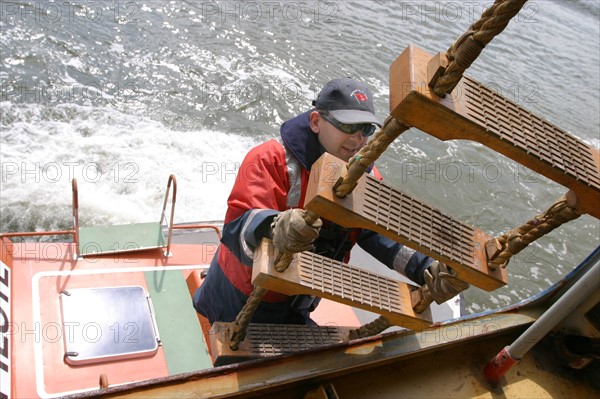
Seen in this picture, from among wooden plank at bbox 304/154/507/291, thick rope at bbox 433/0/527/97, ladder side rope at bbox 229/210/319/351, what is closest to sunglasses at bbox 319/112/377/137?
wooden plank at bbox 304/154/507/291

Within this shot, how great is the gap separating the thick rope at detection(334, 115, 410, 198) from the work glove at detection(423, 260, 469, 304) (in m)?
0.57

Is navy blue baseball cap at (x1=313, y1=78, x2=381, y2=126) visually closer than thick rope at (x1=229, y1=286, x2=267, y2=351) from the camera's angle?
No

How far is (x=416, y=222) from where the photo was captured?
5.32 feet

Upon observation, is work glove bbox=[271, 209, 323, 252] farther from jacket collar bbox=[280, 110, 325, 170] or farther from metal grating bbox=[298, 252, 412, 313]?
jacket collar bbox=[280, 110, 325, 170]

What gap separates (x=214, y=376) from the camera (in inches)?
71.7

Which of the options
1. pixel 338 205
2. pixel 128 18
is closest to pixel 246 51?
pixel 128 18

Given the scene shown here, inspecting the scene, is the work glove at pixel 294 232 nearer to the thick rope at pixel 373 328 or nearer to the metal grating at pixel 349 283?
the metal grating at pixel 349 283

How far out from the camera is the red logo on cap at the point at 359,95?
2098mm

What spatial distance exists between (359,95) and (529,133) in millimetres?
760

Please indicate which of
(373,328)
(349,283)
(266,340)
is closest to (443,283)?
(349,283)

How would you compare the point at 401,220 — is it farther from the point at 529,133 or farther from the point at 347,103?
the point at 347,103

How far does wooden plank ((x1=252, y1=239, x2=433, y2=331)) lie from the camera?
1.70 meters

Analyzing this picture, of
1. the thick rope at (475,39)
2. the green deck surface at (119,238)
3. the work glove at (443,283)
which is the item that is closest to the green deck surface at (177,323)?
the green deck surface at (119,238)

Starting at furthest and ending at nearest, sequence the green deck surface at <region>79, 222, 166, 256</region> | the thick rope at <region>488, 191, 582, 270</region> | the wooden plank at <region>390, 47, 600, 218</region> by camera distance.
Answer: the green deck surface at <region>79, 222, 166, 256</region> < the thick rope at <region>488, 191, 582, 270</region> < the wooden plank at <region>390, 47, 600, 218</region>
